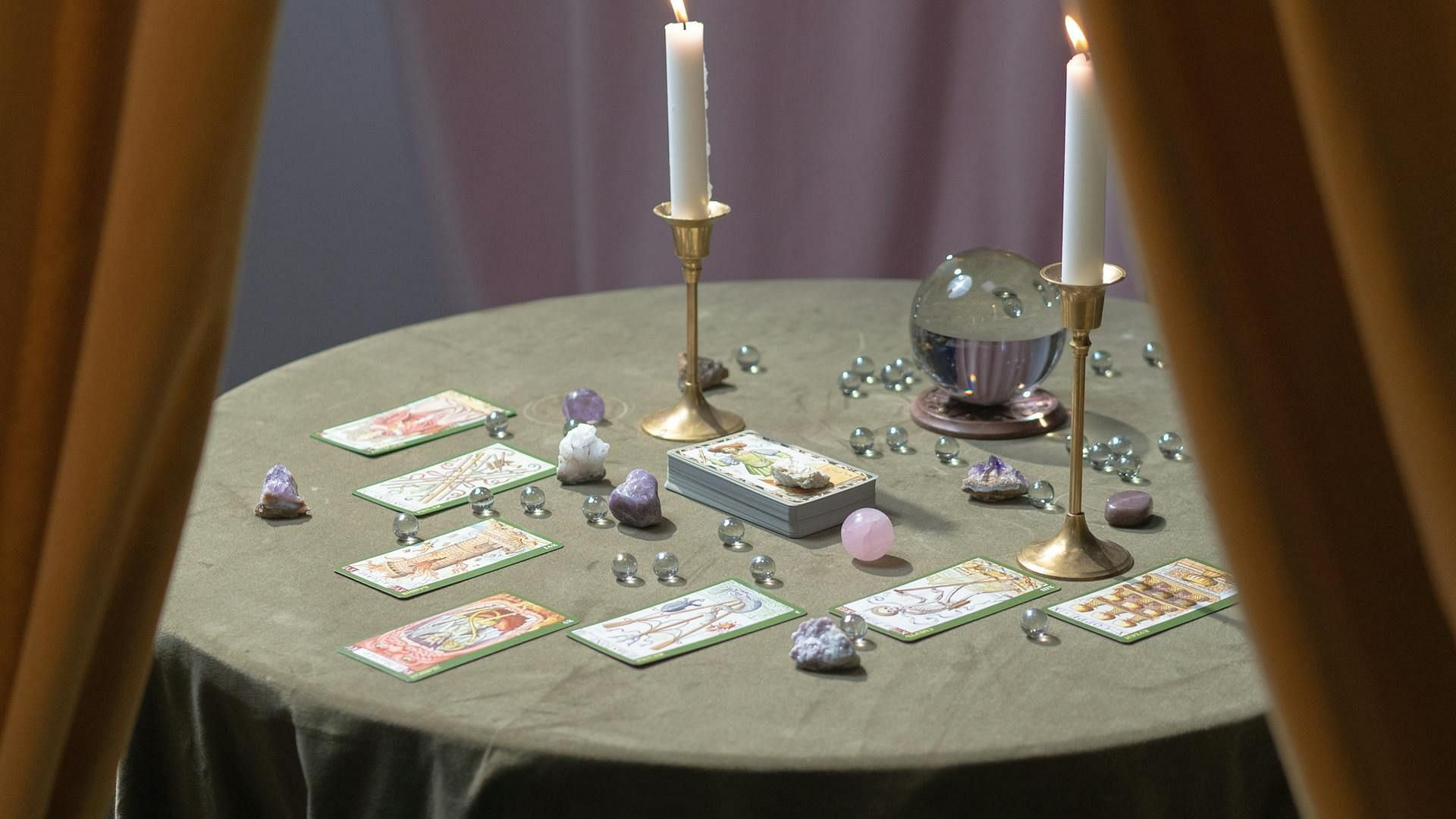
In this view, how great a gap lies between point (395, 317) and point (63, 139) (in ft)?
8.21

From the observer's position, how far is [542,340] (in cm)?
190

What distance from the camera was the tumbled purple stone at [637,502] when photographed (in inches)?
51.4

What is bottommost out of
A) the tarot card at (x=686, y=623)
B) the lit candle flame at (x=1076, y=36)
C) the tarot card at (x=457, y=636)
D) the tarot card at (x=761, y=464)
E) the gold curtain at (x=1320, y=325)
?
the tarot card at (x=457, y=636)

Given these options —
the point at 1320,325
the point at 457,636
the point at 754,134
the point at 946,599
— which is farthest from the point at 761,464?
the point at 754,134

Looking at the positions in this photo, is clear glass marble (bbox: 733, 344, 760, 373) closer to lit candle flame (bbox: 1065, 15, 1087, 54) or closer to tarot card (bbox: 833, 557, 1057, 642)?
tarot card (bbox: 833, 557, 1057, 642)

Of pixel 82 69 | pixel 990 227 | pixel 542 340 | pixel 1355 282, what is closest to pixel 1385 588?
pixel 1355 282

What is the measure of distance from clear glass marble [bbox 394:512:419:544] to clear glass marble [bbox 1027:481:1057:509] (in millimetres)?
543

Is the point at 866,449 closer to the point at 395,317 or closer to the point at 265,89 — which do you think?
the point at 265,89

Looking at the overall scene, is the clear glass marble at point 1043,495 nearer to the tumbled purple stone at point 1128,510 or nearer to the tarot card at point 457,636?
the tumbled purple stone at point 1128,510

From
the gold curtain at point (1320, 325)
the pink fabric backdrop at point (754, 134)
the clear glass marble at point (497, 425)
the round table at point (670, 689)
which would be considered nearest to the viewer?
the gold curtain at point (1320, 325)

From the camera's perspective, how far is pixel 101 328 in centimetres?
78

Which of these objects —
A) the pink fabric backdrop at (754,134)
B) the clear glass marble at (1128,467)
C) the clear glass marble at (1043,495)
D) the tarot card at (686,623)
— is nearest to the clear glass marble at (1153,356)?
the clear glass marble at (1128,467)

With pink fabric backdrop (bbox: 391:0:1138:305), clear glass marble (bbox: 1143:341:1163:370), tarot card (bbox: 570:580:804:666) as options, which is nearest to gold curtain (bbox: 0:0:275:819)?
tarot card (bbox: 570:580:804:666)

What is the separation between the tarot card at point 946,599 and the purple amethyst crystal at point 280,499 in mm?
503
